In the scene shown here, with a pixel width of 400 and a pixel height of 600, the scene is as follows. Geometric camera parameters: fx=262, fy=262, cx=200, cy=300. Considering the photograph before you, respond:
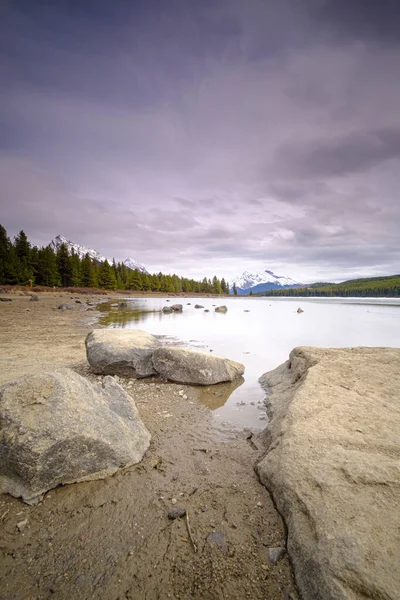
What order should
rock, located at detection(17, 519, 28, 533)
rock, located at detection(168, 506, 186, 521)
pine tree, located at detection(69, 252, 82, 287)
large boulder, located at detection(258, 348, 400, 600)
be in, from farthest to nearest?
pine tree, located at detection(69, 252, 82, 287) → rock, located at detection(168, 506, 186, 521) → rock, located at detection(17, 519, 28, 533) → large boulder, located at detection(258, 348, 400, 600)

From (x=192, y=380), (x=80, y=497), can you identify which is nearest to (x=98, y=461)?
(x=80, y=497)

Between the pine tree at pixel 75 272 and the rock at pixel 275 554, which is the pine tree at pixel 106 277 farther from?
the rock at pixel 275 554

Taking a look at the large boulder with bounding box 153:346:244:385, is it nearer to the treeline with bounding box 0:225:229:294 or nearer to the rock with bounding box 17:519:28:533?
the rock with bounding box 17:519:28:533

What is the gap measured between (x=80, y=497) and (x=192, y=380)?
A: 5010mm

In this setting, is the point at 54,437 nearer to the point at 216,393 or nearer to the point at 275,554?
the point at 275,554

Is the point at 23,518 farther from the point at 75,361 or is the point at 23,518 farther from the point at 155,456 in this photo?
the point at 75,361

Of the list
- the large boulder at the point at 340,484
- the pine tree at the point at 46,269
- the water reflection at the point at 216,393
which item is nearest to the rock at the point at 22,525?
the large boulder at the point at 340,484

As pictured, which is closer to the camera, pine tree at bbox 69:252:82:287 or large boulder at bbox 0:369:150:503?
large boulder at bbox 0:369:150:503

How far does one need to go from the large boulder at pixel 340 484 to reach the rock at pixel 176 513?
123cm

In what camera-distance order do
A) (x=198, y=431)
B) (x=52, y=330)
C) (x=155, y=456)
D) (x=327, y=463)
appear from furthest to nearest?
(x=52, y=330) < (x=198, y=431) < (x=155, y=456) < (x=327, y=463)

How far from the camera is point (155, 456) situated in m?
4.59

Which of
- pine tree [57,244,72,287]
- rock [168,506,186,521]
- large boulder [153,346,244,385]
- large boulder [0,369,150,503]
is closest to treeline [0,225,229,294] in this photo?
pine tree [57,244,72,287]

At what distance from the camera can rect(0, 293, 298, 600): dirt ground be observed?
247cm

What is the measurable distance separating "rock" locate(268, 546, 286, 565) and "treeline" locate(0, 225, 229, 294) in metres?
69.6
